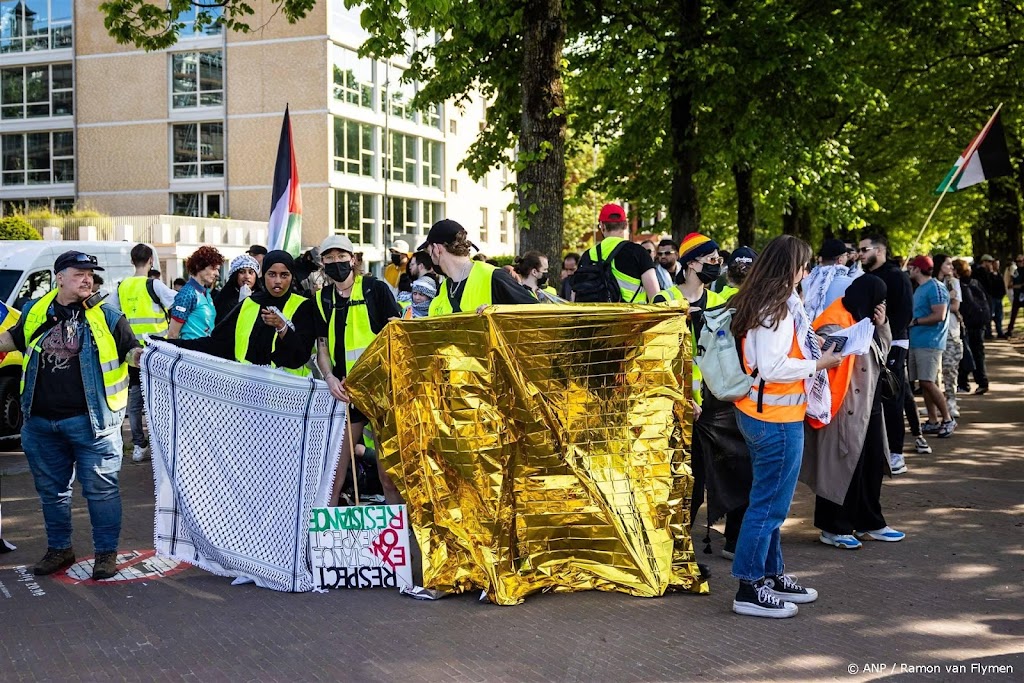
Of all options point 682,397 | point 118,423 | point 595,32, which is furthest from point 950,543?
point 595,32

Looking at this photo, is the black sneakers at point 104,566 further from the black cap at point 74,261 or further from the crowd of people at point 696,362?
the black cap at point 74,261

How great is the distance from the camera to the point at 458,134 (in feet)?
192

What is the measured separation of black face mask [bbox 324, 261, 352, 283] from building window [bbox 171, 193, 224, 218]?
147 feet

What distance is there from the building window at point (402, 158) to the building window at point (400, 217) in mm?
1108

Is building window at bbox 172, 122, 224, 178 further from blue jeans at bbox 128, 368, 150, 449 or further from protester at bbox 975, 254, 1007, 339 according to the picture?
blue jeans at bbox 128, 368, 150, 449

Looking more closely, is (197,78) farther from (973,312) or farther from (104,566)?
(104,566)

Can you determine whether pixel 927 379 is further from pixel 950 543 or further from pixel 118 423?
pixel 118 423

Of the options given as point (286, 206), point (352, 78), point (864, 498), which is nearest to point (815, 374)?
point (864, 498)

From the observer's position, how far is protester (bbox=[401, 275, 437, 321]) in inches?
335

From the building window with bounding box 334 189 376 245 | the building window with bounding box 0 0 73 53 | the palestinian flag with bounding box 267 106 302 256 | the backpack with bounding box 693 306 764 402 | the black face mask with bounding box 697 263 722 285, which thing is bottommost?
the backpack with bounding box 693 306 764 402

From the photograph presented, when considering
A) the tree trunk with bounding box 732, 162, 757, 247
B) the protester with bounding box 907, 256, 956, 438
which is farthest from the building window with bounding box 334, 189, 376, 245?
the protester with bounding box 907, 256, 956, 438

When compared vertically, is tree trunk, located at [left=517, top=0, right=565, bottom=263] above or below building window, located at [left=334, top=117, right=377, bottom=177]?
below

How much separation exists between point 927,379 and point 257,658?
8.74 meters

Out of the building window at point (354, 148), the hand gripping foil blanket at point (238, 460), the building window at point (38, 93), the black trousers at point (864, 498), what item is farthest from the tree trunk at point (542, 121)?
the building window at point (38, 93)
